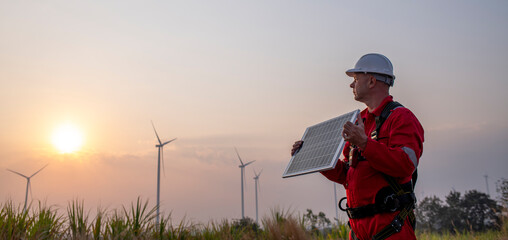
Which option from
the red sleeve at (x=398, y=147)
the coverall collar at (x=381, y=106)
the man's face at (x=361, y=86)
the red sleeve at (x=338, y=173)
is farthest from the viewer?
the red sleeve at (x=338, y=173)

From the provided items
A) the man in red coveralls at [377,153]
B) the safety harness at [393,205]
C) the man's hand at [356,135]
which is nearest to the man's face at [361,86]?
the man in red coveralls at [377,153]

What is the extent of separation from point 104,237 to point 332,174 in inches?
259

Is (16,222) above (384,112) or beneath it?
beneath

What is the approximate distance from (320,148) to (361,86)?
35.0 inches

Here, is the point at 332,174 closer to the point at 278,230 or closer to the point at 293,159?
the point at 293,159

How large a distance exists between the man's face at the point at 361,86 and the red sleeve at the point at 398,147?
49cm

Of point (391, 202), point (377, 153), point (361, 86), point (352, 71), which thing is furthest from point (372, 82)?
point (391, 202)

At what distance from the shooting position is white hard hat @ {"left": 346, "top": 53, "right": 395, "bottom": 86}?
522cm

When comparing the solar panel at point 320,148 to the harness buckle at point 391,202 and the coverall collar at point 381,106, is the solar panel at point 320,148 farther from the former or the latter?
the harness buckle at point 391,202

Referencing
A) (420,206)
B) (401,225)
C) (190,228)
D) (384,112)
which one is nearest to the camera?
(401,225)

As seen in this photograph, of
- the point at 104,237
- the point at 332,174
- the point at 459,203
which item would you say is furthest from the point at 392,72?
the point at 459,203

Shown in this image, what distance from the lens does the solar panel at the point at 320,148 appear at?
5.20 meters

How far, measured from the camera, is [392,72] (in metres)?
5.27

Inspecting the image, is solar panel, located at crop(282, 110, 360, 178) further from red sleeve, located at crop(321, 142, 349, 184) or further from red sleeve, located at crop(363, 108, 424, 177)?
red sleeve, located at crop(363, 108, 424, 177)
